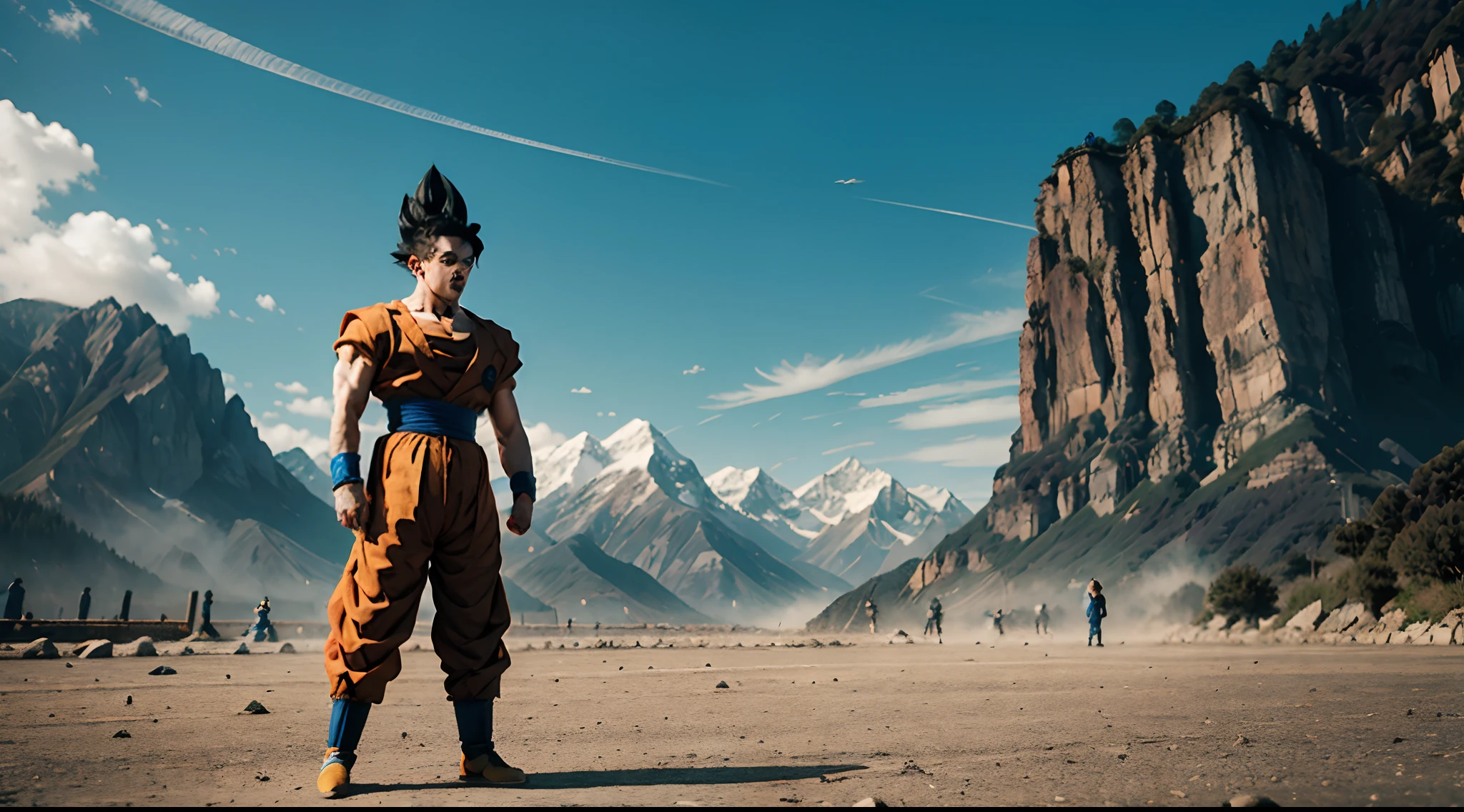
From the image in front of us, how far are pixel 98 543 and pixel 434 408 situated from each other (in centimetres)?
20624

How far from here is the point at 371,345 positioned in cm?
457

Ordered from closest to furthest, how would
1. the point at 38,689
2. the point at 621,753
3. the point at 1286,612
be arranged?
the point at 621,753 → the point at 38,689 → the point at 1286,612

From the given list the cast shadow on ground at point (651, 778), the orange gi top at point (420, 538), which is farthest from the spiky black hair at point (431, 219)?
the cast shadow on ground at point (651, 778)

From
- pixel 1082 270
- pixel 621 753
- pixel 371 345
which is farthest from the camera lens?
pixel 1082 270

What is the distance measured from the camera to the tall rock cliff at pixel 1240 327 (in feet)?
278

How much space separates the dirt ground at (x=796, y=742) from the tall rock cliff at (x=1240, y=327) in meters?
73.6

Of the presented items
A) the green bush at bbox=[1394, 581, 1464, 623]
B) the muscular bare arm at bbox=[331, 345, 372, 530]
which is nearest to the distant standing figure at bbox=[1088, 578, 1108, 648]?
the green bush at bbox=[1394, 581, 1464, 623]

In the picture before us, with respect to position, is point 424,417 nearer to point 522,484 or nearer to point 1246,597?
point 522,484

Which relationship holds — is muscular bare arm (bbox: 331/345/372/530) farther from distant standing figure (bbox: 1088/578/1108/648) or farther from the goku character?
distant standing figure (bbox: 1088/578/1108/648)

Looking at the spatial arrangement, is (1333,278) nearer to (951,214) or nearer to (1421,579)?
(951,214)

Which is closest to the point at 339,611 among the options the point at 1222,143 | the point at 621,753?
the point at 621,753

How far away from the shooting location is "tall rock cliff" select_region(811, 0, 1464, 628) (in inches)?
3339

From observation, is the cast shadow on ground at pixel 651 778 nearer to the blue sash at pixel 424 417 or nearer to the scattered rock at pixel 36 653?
the blue sash at pixel 424 417

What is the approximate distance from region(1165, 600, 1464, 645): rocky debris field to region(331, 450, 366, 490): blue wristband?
20.7m
